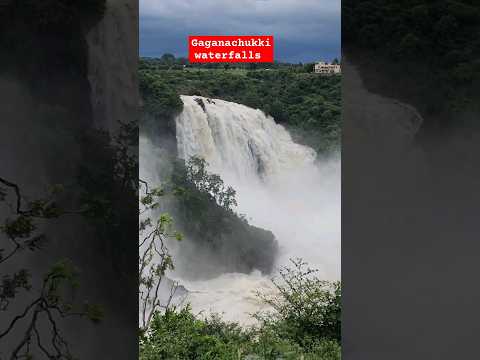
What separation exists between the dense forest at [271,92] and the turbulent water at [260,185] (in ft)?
0.36

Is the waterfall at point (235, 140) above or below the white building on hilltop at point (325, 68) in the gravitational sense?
below

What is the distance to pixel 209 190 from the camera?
17.8ft

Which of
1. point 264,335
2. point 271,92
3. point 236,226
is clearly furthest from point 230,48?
point 264,335

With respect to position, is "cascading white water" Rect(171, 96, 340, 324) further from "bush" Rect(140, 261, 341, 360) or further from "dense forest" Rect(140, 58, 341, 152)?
"bush" Rect(140, 261, 341, 360)

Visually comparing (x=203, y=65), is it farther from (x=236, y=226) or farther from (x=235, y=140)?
(x=236, y=226)

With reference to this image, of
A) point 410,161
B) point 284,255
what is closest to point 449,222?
point 410,161

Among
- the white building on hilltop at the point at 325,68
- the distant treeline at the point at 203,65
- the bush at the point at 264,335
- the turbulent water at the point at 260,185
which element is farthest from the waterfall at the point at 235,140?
the bush at the point at 264,335

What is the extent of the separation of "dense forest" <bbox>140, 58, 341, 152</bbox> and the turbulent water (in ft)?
0.36

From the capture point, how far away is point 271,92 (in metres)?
6.14

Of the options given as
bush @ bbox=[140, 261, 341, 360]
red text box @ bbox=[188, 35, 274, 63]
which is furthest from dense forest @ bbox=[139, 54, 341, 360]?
red text box @ bbox=[188, 35, 274, 63]

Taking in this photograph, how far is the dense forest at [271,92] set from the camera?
230 inches

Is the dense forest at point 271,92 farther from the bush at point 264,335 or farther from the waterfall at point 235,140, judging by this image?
the bush at point 264,335

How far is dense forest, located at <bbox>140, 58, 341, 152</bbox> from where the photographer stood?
19.1 ft

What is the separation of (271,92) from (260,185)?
3.55 feet
